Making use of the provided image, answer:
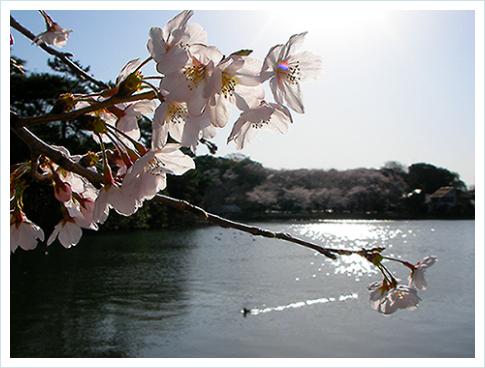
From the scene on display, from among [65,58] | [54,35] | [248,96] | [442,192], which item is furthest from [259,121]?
[442,192]

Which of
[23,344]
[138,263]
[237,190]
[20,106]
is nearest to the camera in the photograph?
[23,344]

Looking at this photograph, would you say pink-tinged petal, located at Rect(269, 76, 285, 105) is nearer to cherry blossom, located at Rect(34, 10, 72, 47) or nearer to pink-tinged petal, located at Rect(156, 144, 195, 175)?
pink-tinged petal, located at Rect(156, 144, 195, 175)

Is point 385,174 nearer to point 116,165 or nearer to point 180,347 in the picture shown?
point 180,347

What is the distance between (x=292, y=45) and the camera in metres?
0.32

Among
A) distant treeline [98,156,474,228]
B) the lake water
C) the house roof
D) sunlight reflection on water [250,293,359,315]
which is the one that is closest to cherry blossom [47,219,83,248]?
the lake water

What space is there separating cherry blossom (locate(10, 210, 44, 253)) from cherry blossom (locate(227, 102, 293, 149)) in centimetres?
19

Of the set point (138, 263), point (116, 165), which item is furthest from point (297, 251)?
point (116, 165)

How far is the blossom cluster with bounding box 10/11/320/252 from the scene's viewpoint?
0.28 meters

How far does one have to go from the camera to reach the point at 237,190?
688 inches

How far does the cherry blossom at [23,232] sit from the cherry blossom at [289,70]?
221 millimetres

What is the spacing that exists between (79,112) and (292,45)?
118mm

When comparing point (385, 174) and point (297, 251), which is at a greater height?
point (385, 174)

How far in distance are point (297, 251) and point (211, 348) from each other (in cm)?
785

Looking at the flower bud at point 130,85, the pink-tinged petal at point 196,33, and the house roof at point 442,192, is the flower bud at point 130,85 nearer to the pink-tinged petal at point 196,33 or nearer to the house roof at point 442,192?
the pink-tinged petal at point 196,33
